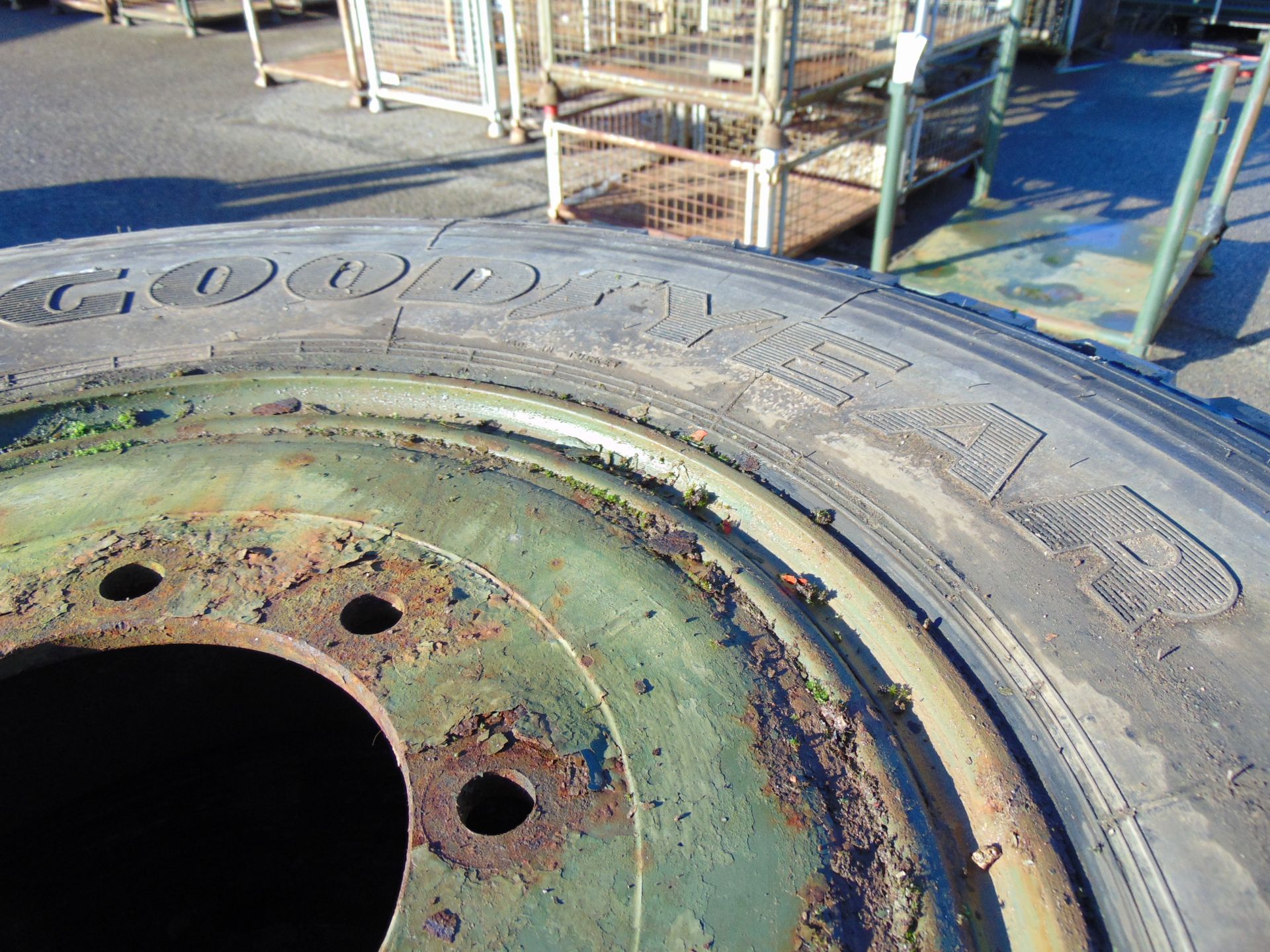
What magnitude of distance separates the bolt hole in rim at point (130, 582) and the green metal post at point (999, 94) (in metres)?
5.92

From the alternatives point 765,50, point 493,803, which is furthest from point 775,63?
point 493,803

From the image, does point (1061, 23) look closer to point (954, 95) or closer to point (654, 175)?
point (954, 95)

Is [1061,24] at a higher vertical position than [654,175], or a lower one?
higher

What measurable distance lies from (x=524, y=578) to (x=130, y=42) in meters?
13.3

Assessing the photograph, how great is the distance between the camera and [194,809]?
2.23 metres

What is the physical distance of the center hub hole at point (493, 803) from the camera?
1.27 meters

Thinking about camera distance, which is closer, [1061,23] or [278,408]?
[278,408]

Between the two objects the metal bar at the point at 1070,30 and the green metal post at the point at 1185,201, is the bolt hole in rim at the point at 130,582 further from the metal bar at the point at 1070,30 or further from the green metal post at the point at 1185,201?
the metal bar at the point at 1070,30

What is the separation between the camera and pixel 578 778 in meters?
1.26

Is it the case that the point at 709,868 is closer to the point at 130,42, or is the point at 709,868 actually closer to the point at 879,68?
the point at 879,68

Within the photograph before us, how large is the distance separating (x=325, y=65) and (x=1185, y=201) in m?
8.75

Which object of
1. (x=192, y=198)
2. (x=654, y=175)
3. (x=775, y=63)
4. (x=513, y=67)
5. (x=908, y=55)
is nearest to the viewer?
(x=908, y=55)

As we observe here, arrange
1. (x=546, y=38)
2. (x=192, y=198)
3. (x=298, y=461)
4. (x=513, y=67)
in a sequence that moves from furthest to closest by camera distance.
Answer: (x=513, y=67), (x=192, y=198), (x=546, y=38), (x=298, y=461)

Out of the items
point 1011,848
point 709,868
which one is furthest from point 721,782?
point 1011,848
